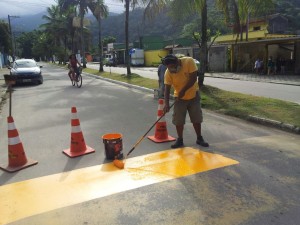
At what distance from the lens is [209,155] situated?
5.27 meters

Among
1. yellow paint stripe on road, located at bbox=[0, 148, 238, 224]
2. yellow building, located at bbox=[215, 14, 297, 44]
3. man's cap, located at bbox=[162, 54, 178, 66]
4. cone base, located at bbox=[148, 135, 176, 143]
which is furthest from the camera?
yellow building, located at bbox=[215, 14, 297, 44]

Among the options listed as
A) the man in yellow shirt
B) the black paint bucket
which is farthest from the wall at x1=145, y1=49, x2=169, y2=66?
the black paint bucket

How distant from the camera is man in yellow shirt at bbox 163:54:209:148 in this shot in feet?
17.4

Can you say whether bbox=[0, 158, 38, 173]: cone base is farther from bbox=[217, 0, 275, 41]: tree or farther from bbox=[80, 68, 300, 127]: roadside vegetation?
bbox=[217, 0, 275, 41]: tree

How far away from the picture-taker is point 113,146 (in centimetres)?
511

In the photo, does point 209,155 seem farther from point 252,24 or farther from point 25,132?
point 252,24

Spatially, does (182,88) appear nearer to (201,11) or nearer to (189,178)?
(189,178)

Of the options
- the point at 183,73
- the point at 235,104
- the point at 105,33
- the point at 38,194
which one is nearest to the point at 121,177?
the point at 38,194

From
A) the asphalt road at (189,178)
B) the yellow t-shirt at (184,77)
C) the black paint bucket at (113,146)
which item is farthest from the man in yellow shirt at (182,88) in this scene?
the black paint bucket at (113,146)

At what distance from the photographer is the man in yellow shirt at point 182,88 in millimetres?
5309

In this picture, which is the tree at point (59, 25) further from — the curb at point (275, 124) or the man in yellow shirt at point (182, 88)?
the man in yellow shirt at point (182, 88)

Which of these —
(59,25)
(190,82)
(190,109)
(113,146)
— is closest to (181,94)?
(190,82)

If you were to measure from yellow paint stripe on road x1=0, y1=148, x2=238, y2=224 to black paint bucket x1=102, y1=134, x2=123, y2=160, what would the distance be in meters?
0.22

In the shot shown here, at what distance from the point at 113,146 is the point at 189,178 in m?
1.39
